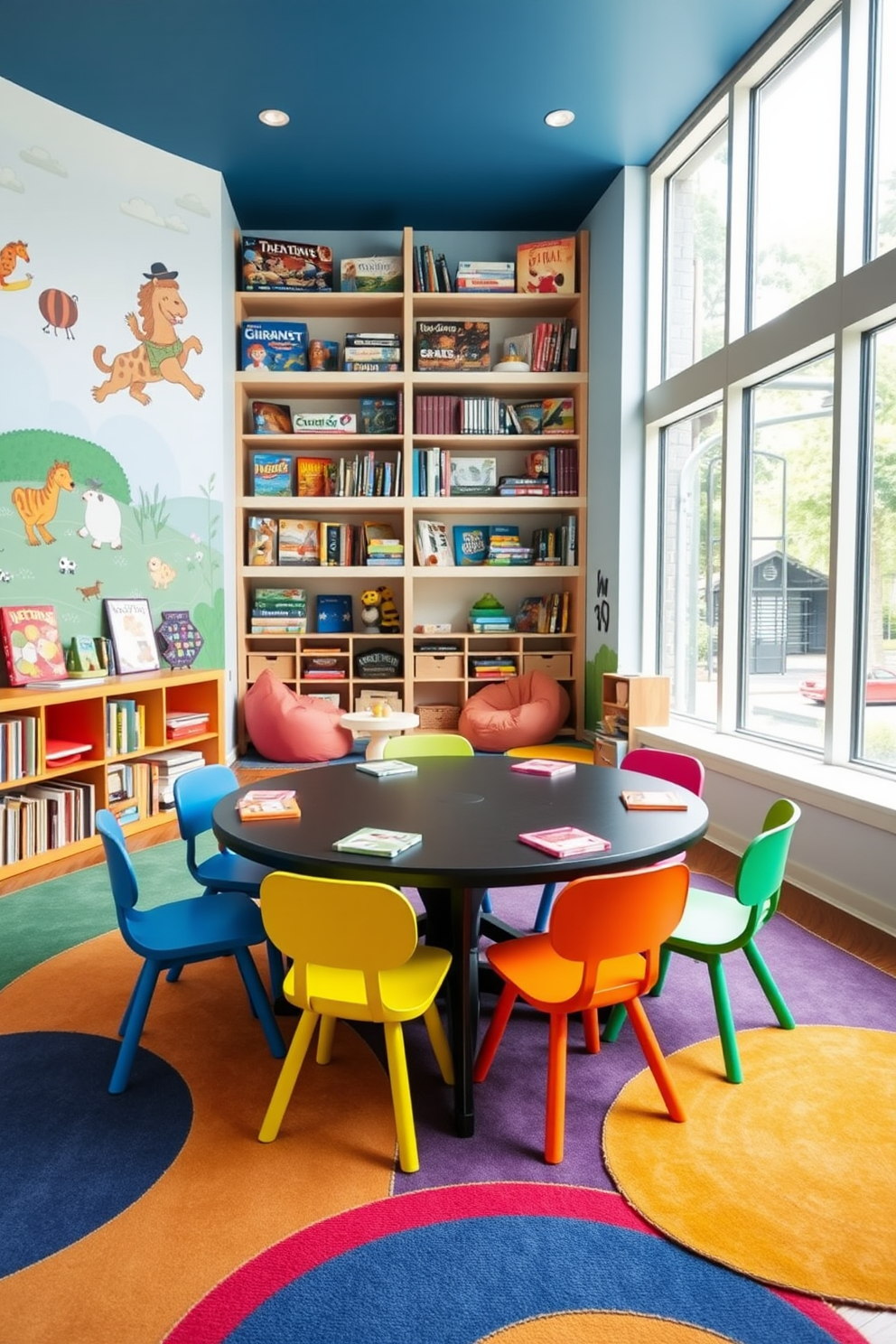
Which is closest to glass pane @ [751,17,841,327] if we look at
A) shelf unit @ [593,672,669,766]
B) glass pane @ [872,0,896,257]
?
glass pane @ [872,0,896,257]

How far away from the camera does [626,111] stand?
15.3 feet

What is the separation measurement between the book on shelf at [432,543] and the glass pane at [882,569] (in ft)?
10.6

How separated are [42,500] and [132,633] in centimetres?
86

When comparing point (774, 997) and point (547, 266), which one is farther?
point (547, 266)

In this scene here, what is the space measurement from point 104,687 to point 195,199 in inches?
126

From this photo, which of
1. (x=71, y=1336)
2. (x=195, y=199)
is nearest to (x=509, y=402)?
(x=195, y=199)

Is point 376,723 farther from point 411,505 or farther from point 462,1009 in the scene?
point 462,1009

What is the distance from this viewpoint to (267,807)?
7.08ft

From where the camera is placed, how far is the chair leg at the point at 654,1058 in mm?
1858

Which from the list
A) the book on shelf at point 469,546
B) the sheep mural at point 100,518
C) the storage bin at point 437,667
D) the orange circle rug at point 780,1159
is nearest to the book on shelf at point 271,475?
the book on shelf at point 469,546

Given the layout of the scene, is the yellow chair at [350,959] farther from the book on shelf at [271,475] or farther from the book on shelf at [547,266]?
the book on shelf at [547,266]

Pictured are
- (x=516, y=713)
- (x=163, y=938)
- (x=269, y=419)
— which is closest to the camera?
(x=163, y=938)

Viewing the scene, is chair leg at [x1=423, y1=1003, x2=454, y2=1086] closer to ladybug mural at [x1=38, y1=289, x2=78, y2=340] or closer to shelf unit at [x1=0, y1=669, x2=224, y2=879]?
shelf unit at [x1=0, y1=669, x2=224, y2=879]

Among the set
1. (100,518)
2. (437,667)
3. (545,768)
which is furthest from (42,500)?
(545,768)
